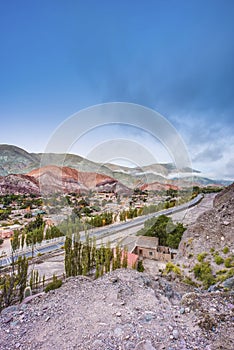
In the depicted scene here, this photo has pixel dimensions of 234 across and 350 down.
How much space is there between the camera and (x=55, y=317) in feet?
10.1

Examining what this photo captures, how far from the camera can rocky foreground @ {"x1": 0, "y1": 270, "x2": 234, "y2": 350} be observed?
7.70 ft

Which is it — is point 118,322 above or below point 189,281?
above

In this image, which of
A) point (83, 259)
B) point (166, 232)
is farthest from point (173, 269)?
point (166, 232)

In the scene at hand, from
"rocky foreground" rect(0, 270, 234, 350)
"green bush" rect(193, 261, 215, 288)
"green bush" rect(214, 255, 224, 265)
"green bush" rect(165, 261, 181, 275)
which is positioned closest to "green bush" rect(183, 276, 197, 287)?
"green bush" rect(193, 261, 215, 288)

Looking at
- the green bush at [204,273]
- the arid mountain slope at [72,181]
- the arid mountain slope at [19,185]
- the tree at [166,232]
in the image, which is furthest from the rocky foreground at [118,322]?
the arid mountain slope at [19,185]

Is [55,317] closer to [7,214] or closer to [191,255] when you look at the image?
[191,255]

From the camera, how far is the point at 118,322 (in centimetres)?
275

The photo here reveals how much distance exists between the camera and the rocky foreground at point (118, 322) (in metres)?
2.35

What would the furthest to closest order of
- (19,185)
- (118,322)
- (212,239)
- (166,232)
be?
(19,185)
(166,232)
(212,239)
(118,322)

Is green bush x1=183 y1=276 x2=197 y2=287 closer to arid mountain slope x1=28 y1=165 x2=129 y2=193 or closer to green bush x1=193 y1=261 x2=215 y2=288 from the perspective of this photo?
green bush x1=193 y1=261 x2=215 y2=288

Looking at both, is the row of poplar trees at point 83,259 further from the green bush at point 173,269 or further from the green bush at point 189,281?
the green bush at point 189,281

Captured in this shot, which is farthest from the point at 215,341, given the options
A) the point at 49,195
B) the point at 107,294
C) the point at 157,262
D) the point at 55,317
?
the point at 49,195

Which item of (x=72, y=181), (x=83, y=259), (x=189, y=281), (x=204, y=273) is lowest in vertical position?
(x=83, y=259)

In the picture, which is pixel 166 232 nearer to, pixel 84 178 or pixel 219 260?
pixel 219 260
